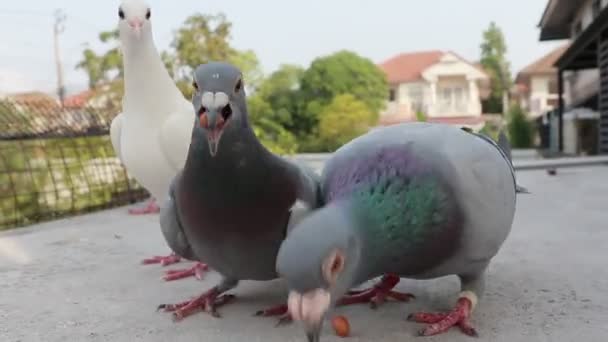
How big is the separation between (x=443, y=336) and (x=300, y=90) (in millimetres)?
23627

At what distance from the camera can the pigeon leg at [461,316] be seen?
5.94 ft

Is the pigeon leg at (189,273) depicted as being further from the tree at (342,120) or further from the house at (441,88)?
the house at (441,88)

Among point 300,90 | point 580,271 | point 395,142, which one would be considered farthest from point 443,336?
point 300,90

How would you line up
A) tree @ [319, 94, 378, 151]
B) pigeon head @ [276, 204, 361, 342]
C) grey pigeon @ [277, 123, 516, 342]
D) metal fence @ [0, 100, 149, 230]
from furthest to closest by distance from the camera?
1. tree @ [319, 94, 378, 151]
2. metal fence @ [0, 100, 149, 230]
3. grey pigeon @ [277, 123, 516, 342]
4. pigeon head @ [276, 204, 361, 342]

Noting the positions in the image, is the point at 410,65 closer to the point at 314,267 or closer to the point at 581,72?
the point at 581,72

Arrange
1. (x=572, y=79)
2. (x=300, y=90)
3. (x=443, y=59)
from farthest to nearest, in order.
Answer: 1. (x=443, y=59)
2. (x=300, y=90)
3. (x=572, y=79)

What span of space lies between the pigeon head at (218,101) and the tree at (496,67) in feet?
114

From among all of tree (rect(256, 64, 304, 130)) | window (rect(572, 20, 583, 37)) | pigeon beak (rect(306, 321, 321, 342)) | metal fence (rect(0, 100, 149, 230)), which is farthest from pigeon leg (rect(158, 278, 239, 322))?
tree (rect(256, 64, 304, 130))

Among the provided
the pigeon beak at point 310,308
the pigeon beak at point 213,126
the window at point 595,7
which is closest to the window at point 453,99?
the window at point 595,7

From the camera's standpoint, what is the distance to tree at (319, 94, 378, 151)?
840 inches

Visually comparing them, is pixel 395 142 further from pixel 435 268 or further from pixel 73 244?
pixel 73 244

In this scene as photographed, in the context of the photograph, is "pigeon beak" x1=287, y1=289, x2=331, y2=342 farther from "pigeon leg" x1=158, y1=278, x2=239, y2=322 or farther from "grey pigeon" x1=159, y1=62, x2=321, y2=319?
"pigeon leg" x1=158, y1=278, x2=239, y2=322

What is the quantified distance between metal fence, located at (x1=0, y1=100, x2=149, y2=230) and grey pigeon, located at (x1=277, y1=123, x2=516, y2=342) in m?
3.77

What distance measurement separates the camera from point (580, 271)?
8.30 ft
